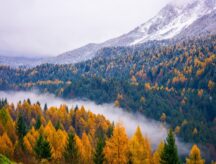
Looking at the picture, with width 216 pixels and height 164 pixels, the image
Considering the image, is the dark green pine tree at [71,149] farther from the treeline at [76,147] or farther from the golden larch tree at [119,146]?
the golden larch tree at [119,146]

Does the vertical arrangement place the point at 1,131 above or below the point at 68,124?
above

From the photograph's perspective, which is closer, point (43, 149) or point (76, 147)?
point (43, 149)

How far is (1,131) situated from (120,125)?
63171 mm

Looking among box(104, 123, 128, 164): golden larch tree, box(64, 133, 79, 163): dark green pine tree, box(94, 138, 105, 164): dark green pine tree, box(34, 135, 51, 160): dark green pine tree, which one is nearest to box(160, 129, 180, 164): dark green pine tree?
box(104, 123, 128, 164): golden larch tree

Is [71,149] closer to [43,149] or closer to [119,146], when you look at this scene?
[43,149]

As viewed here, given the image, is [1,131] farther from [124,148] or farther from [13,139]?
[124,148]

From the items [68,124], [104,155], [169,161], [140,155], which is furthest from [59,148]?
[68,124]

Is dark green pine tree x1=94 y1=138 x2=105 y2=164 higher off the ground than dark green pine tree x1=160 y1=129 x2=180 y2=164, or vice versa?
dark green pine tree x1=160 y1=129 x2=180 y2=164

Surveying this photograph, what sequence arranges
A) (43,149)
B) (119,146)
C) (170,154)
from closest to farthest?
(170,154)
(119,146)
(43,149)

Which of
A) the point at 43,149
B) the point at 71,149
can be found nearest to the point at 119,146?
the point at 71,149

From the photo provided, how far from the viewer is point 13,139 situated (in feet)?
365

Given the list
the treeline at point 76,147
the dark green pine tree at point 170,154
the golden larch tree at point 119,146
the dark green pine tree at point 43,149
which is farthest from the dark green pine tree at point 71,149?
the dark green pine tree at point 170,154

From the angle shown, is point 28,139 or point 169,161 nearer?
point 169,161

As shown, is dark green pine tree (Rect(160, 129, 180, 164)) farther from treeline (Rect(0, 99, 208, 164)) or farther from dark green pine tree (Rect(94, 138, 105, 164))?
Result: dark green pine tree (Rect(94, 138, 105, 164))
